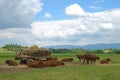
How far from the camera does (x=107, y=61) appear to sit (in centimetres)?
4112

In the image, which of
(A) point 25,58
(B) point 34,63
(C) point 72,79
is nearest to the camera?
(C) point 72,79

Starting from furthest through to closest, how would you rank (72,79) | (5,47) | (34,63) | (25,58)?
1. (5,47)
2. (25,58)
3. (34,63)
4. (72,79)

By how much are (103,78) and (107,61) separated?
66.1 feet

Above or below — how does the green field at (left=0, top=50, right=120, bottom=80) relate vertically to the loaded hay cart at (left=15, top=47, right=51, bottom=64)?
below

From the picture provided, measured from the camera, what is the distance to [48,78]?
21.4 meters

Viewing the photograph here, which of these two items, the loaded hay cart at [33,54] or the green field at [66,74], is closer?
the green field at [66,74]

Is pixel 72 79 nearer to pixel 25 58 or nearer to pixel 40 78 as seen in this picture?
pixel 40 78

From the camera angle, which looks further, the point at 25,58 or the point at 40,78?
the point at 25,58

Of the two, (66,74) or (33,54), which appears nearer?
(66,74)

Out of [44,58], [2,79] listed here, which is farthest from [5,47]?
[2,79]

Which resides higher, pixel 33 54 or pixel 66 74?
pixel 33 54

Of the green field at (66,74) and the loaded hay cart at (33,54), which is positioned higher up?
the loaded hay cart at (33,54)

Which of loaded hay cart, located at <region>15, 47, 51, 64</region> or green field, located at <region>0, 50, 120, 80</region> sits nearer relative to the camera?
green field, located at <region>0, 50, 120, 80</region>

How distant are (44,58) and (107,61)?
8280 mm
